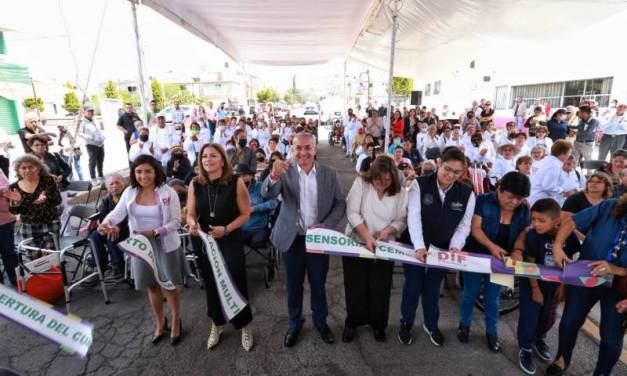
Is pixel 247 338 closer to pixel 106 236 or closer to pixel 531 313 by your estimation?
pixel 106 236

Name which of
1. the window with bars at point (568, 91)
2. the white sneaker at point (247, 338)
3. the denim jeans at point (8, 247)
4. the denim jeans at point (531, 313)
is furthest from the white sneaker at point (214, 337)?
the window with bars at point (568, 91)

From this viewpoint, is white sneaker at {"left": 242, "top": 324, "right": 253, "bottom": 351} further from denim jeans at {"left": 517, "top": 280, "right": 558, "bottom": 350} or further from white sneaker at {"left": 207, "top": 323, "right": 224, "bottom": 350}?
denim jeans at {"left": 517, "top": 280, "right": 558, "bottom": 350}

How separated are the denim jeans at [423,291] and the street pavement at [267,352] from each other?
0.24 metres

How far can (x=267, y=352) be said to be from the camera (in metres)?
2.95

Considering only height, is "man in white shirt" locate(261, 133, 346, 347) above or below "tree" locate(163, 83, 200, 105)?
below

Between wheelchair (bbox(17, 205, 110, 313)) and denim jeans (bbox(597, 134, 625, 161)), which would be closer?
wheelchair (bbox(17, 205, 110, 313))

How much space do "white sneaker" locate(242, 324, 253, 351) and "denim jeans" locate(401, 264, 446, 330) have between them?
1.40 m

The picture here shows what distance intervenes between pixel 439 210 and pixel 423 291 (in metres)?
0.82

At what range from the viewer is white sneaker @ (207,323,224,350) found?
2990 mm

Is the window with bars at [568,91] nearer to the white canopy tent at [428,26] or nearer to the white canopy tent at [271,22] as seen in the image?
the white canopy tent at [428,26]

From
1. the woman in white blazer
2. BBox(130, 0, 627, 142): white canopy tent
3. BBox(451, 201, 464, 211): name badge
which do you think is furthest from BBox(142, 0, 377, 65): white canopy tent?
BBox(451, 201, 464, 211): name badge

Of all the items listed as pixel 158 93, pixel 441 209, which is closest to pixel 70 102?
pixel 158 93

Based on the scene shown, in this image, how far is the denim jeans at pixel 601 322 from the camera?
2.31 metres

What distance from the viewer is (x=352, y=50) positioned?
13156 mm
